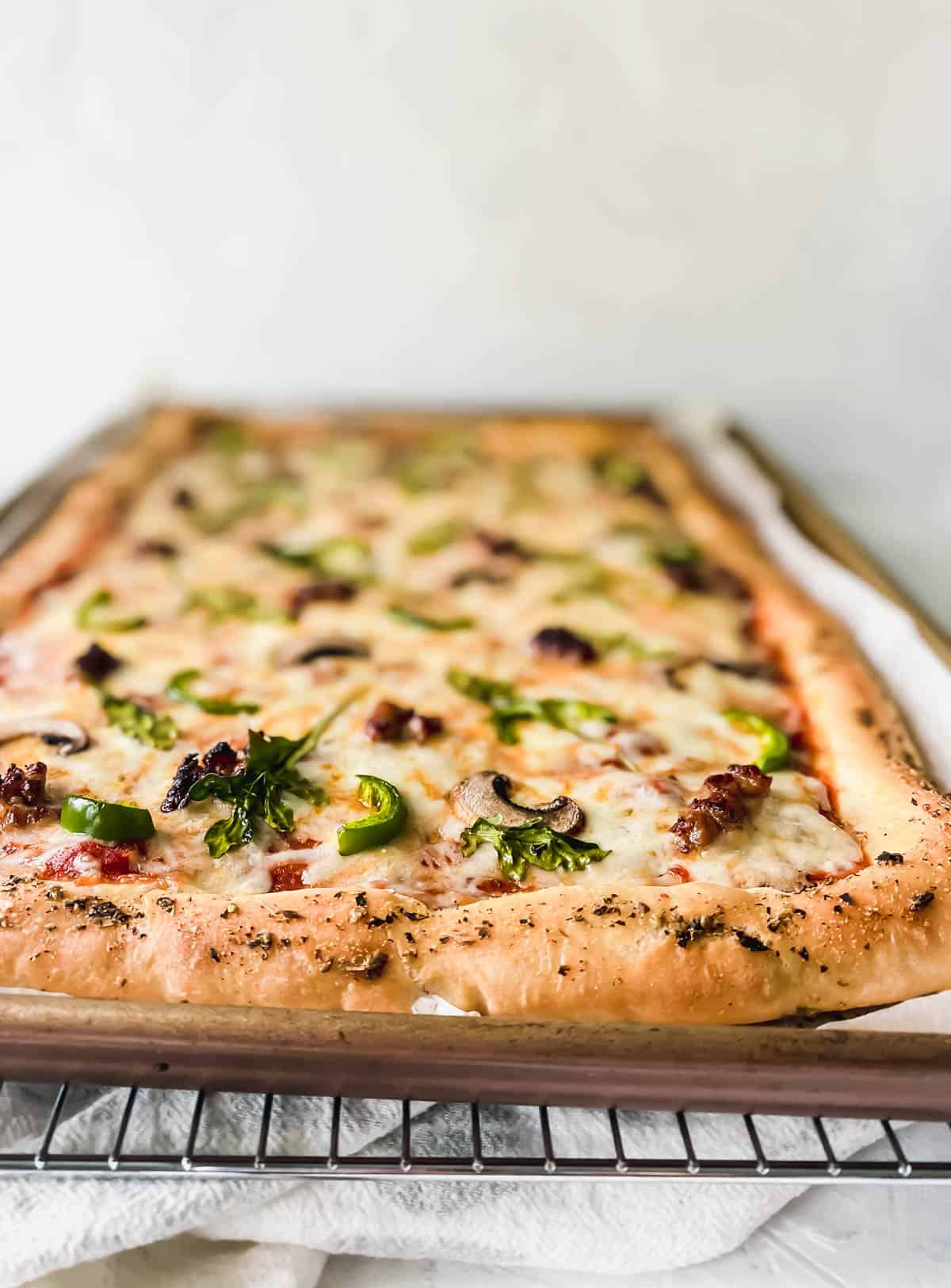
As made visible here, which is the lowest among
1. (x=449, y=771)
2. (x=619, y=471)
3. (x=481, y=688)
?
(x=619, y=471)

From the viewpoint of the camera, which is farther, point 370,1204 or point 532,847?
point 532,847

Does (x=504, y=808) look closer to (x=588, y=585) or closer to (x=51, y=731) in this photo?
(x=51, y=731)

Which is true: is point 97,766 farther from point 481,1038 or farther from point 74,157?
point 74,157

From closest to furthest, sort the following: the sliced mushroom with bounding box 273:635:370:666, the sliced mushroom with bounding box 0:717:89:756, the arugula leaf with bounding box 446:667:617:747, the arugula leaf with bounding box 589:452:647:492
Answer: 1. the sliced mushroom with bounding box 0:717:89:756
2. the arugula leaf with bounding box 446:667:617:747
3. the sliced mushroom with bounding box 273:635:370:666
4. the arugula leaf with bounding box 589:452:647:492

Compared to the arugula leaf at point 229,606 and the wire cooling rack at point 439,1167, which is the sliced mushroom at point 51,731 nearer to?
the arugula leaf at point 229,606

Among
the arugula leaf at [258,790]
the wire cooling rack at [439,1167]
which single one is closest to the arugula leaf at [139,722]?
the arugula leaf at [258,790]

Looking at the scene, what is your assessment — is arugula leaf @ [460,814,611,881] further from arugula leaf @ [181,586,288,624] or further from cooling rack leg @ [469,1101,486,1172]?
arugula leaf @ [181,586,288,624]

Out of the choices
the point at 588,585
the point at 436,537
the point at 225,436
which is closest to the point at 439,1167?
the point at 588,585

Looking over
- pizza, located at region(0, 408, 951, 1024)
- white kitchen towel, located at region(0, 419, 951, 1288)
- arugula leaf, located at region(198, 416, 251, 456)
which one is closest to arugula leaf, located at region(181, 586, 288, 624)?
pizza, located at region(0, 408, 951, 1024)
